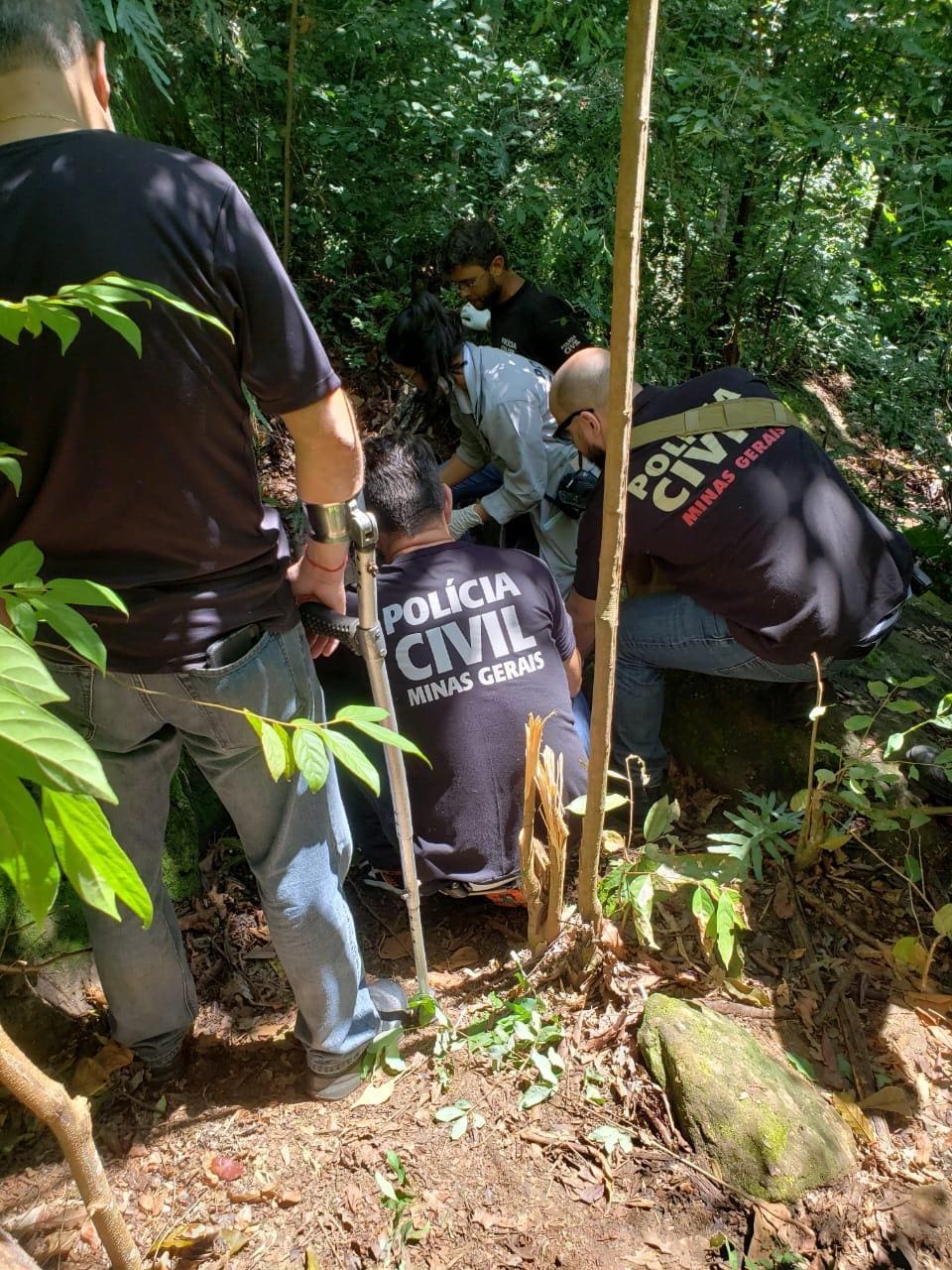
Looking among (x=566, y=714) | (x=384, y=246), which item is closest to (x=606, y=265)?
(x=384, y=246)

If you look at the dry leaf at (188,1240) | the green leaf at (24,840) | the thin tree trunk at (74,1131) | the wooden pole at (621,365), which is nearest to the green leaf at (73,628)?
the green leaf at (24,840)

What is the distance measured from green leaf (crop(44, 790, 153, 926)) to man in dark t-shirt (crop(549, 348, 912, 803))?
244 cm

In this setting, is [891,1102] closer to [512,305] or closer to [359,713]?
[359,713]

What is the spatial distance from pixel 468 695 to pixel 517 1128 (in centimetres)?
118

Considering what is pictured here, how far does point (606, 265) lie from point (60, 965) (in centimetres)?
485

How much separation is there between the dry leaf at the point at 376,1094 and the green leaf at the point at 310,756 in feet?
4.86

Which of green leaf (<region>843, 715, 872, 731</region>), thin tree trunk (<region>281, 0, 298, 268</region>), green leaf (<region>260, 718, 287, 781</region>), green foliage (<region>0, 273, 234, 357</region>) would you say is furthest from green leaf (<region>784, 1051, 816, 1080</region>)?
thin tree trunk (<region>281, 0, 298, 268</region>)

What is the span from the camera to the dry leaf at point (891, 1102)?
88.5 inches

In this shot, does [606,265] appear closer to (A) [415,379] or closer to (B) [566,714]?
(A) [415,379]

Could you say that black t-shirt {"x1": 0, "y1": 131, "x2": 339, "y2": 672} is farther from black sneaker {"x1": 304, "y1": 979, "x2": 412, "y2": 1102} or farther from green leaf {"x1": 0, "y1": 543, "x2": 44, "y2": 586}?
black sneaker {"x1": 304, "y1": 979, "x2": 412, "y2": 1102}

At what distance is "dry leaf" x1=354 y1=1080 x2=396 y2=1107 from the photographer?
228cm

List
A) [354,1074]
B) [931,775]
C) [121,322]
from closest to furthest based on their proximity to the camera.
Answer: [121,322]
[354,1074]
[931,775]

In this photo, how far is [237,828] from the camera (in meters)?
1.99

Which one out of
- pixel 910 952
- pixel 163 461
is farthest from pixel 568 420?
pixel 910 952
